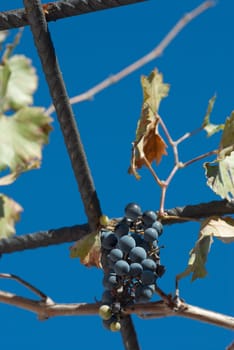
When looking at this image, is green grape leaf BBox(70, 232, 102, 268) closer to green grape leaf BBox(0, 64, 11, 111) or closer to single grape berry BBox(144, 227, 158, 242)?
single grape berry BBox(144, 227, 158, 242)

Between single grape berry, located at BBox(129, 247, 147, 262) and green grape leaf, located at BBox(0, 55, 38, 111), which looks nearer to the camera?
green grape leaf, located at BBox(0, 55, 38, 111)

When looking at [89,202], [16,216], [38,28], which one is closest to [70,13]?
[38,28]

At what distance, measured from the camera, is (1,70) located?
0.59 m

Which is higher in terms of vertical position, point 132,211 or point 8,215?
point 132,211

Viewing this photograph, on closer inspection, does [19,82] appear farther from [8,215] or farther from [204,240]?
[204,240]

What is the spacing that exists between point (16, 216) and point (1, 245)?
38 cm

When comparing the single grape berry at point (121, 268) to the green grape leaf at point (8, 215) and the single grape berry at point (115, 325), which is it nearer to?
the single grape berry at point (115, 325)

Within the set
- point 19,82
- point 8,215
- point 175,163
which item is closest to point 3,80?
point 19,82

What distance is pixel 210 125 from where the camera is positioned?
1135 mm

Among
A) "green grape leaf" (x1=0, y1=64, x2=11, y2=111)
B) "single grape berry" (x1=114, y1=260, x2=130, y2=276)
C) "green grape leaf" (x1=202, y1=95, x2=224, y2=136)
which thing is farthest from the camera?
"green grape leaf" (x1=202, y1=95, x2=224, y2=136)

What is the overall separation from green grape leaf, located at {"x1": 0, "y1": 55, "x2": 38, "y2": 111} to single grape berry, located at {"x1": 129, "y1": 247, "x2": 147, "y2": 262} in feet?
1.17

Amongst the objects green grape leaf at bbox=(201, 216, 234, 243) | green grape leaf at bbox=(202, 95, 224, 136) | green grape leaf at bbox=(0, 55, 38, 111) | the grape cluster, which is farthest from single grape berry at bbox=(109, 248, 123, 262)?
green grape leaf at bbox=(0, 55, 38, 111)

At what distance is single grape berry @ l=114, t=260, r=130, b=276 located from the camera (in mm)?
936

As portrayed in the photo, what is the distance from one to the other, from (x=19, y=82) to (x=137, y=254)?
0.37 meters
